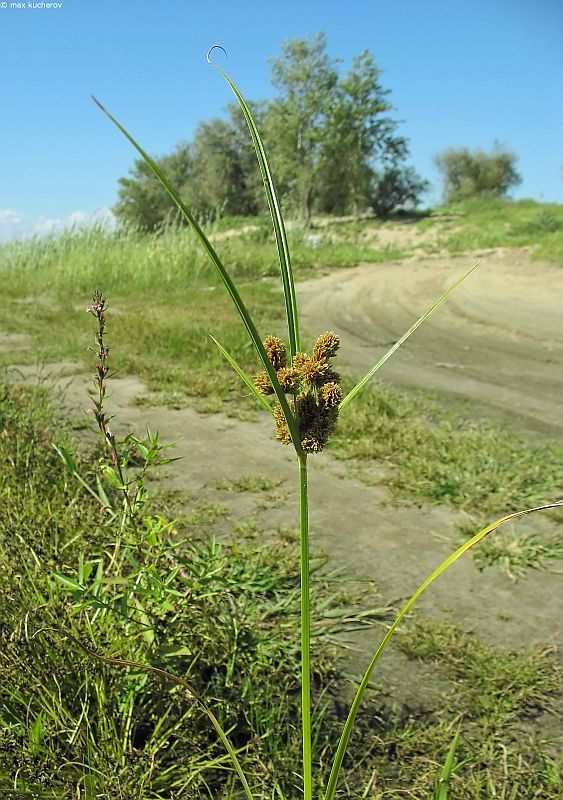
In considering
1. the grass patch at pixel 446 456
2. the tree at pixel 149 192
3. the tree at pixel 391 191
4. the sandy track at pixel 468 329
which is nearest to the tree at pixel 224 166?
the tree at pixel 149 192

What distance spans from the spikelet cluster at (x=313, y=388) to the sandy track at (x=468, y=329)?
300 centimetres

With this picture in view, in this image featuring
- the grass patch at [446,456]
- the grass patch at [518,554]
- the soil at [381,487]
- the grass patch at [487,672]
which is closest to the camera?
the grass patch at [487,672]

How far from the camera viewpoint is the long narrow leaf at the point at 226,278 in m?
0.59

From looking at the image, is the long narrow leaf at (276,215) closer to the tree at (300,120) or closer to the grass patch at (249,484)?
the grass patch at (249,484)

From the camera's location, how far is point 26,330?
625cm

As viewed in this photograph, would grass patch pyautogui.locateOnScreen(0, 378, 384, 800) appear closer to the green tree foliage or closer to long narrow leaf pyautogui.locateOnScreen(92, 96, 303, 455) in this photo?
long narrow leaf pyautogui.locateOnScreen(92, 96, 303, 455)

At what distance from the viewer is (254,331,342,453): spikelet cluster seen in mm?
738

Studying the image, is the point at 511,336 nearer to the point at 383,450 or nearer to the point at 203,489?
the point at 383,450

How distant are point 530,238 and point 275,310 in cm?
634

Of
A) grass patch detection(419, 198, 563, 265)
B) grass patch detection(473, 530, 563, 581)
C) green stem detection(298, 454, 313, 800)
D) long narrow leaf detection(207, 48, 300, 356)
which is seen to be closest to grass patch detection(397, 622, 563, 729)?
grass patch detection(473, 530, 563, 581)

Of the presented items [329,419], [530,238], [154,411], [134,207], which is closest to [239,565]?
[329,419]

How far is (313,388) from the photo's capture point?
76 cm

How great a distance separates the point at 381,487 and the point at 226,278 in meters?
2.31

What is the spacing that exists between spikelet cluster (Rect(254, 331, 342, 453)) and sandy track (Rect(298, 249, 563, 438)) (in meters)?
3.00
